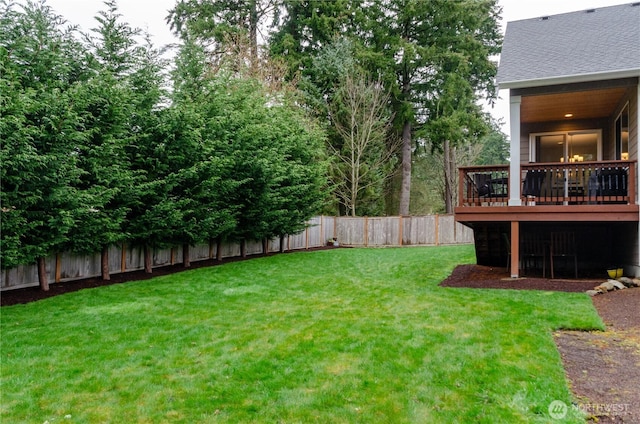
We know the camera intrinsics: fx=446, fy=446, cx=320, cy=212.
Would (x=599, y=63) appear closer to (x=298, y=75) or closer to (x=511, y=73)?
(x=511, y=73)

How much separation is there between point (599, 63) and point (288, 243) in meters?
11.1

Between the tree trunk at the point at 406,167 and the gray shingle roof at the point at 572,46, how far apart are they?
11.3 metres

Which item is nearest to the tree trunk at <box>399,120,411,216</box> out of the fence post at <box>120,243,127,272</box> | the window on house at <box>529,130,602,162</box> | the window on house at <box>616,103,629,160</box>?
the window on house at <box>529,130,602,162</box>

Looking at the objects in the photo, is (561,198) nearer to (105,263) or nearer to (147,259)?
(147,259)

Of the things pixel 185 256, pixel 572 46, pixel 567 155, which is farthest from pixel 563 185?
pixel 185 256

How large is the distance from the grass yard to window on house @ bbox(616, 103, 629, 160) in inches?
174

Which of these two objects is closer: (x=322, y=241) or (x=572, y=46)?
(x=572, y=46)

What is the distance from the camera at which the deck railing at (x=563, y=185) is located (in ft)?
28.0

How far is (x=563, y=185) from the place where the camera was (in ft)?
31.4

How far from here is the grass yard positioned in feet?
10.8

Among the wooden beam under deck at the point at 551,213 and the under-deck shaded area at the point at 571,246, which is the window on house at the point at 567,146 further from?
the wooden beam under deck at the point at 551,213

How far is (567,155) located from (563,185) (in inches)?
80.0

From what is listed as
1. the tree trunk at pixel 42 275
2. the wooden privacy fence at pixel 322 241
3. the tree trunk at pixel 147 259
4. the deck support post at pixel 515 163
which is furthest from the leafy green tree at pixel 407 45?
the tree trunk at pixel 42 275

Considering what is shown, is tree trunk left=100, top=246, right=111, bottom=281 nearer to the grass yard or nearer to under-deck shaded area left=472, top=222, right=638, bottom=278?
the grass yard
